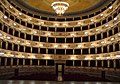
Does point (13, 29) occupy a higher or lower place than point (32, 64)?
higher

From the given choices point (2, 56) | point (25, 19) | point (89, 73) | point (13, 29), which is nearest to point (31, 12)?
point (25, 19)

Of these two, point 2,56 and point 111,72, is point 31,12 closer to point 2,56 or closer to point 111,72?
point 2,56

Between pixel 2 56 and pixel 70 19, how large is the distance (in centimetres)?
2343

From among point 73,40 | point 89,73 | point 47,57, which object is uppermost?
point 73,40

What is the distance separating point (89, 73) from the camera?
39312 mm

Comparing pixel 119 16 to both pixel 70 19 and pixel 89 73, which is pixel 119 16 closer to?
pixel 89 73

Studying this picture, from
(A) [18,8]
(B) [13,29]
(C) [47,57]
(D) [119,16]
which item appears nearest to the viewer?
(D) [119,16]

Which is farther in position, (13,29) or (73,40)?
(73,40)

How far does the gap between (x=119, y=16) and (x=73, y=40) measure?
698 inches

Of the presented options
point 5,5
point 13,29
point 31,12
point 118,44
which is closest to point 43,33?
point 31,12

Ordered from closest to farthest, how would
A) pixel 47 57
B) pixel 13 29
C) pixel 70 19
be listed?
pixel 13 29 → pixel 47 57 → pixel 70 19

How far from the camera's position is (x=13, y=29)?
37.9 m

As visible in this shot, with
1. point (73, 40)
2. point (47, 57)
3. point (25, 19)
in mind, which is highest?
point (25, 19)

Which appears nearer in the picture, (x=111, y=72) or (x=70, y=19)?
(x=111, y=72)
